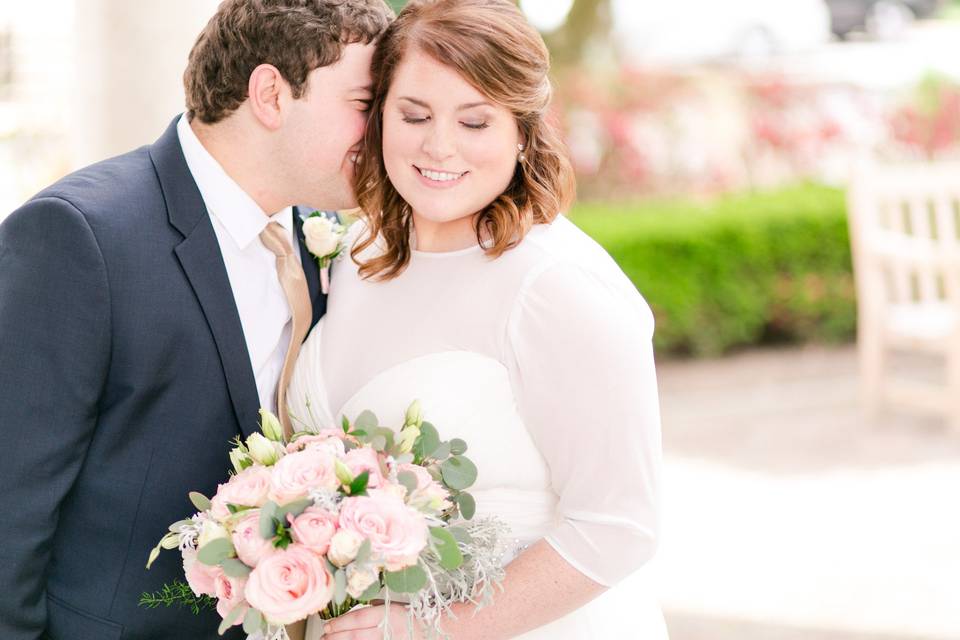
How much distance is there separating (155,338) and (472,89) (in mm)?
830

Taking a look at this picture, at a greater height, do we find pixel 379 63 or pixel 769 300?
pixel 379 63

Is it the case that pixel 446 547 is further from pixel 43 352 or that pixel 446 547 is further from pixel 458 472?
pixel 43 352

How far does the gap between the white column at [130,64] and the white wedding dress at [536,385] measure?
1.40 meters

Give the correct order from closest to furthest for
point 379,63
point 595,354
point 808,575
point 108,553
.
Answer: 1. point 595,354
2. point 108,553
3. point 379,63
4. point 808,575

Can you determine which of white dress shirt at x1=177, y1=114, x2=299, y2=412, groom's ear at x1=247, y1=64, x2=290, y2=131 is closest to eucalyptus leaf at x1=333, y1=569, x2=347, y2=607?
white dress shirt at x1=177, y1=114, x2=299, y2=412

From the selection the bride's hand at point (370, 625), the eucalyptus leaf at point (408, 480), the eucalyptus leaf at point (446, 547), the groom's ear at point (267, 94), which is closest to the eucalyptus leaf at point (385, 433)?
the eucalyptus leaf at point (408, 480)

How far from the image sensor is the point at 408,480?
7.01 feet

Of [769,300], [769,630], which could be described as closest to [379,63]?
[769,630]

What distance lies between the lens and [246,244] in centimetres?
268

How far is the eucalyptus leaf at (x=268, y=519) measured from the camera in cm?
203

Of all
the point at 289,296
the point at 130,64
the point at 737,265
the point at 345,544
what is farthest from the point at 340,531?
the point at 737,265

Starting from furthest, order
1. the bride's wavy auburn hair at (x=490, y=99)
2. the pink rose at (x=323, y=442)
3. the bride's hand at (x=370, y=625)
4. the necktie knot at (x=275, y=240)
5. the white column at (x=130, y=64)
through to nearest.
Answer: the white column at (x=130, y=64), the necktie knot at (x=275, y=240), the bride's wavy auburn hair at (x=490, y=99), the bride's hand at (x=370, y=625), the pink rose at (x=323, y=442)

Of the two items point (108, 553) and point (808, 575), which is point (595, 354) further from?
point (808, 575)

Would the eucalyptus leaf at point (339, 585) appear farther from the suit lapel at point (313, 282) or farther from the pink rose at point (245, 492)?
the suit lapel at point (313, 282)
